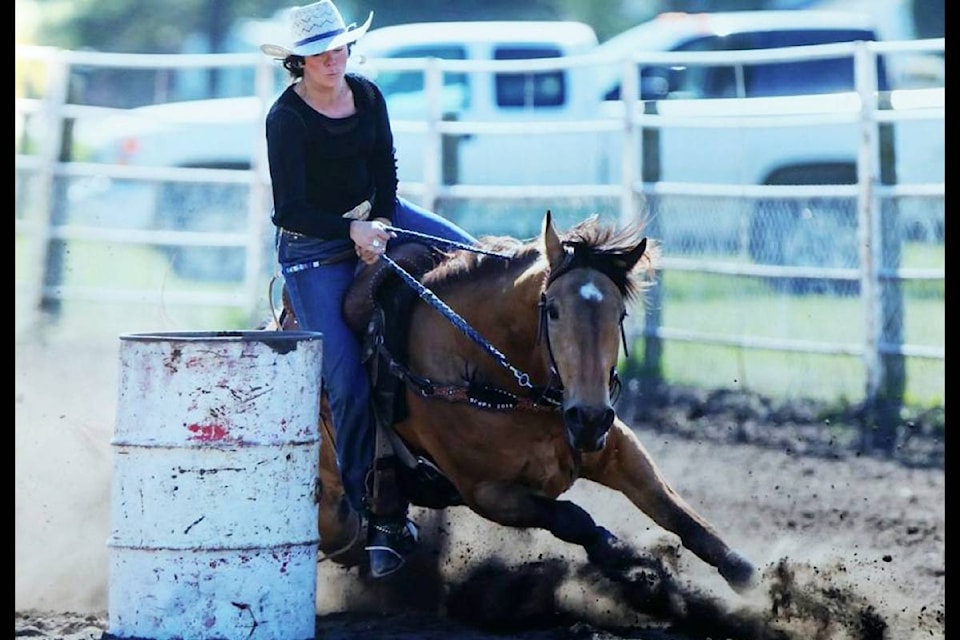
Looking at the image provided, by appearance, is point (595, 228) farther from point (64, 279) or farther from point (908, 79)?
point (908, 79)

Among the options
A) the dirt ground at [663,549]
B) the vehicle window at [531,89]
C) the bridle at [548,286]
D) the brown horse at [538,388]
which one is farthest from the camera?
the vehicle window at [531,89]

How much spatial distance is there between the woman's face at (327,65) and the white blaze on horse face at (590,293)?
3.90 feet

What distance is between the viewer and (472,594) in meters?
6.11

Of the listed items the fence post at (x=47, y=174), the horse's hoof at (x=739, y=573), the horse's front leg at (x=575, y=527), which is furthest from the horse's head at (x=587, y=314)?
the fence post at (x=47, y=174)

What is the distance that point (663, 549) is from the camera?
631 centimetres

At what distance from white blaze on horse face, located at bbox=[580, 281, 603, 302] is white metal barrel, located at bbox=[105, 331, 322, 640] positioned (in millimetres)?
859

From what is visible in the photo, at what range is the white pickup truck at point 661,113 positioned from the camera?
11.1 meters

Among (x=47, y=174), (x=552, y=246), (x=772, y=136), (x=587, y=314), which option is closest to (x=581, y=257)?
(x=552, y=246)

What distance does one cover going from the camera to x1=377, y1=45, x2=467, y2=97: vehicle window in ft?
50.7

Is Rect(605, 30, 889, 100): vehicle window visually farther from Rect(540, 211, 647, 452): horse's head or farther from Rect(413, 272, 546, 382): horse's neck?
Rect(540, 211, 647, 452): horse's head

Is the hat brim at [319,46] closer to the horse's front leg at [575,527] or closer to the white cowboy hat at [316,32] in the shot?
the white cowboy hat at [316,32]

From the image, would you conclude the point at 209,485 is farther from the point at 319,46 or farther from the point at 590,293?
the point at 319,46

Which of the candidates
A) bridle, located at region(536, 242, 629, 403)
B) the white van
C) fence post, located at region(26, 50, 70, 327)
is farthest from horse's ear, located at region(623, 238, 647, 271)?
fence post, located at region(26, 50, 70, 327)

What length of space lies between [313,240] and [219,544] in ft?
4.31
